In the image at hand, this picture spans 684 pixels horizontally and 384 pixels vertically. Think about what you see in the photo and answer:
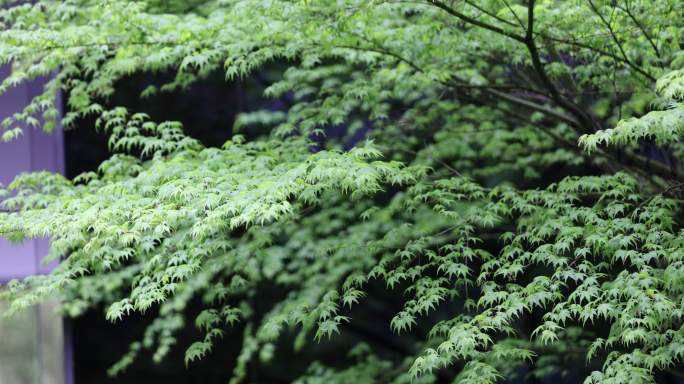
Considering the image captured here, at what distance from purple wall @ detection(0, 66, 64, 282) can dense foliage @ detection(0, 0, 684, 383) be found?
365 mm

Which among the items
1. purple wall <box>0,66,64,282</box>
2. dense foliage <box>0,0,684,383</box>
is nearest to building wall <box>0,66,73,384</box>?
purple wall <box>0,66,64,282</box>

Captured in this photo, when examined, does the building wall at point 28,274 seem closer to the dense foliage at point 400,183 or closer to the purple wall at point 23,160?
the purple wall at point 23,160

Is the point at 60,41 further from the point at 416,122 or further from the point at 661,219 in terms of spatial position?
the point at 661,219

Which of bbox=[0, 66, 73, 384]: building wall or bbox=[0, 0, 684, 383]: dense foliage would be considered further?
bbox=[0, 66, 73, 384]: building wall

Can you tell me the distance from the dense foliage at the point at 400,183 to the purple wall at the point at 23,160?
365mm

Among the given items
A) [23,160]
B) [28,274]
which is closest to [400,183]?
[28,274]

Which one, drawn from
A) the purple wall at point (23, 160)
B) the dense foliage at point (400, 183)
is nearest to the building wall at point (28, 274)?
the purple wall at point (23, 160)

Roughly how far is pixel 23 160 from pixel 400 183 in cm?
468

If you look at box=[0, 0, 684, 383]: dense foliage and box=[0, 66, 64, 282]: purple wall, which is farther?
box=[0, 66, 64, 282]: purple wall

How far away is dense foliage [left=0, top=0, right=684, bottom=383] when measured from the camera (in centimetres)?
468

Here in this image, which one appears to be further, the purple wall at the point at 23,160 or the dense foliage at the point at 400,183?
the purple wall at the point at 23,160

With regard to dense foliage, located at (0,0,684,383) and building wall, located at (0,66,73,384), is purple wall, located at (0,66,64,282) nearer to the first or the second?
building wall, located at (0,66,73,384)

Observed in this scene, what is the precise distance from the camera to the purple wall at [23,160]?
25.6 feet

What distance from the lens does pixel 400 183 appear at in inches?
199
